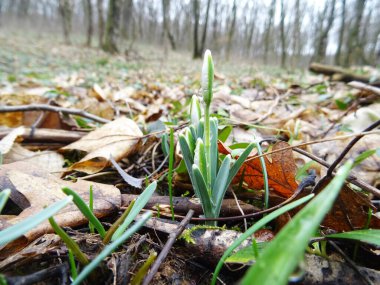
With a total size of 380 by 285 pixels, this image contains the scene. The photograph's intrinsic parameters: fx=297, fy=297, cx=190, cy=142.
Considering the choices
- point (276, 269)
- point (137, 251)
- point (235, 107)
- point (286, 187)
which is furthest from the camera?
point (235, 107)

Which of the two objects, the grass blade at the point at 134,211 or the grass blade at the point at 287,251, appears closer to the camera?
the grass blade at the point at 287,251

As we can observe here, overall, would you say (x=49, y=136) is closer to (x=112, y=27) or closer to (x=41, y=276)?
(x=41, y=276)

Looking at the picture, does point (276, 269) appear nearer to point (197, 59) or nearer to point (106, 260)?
point (106, 260)

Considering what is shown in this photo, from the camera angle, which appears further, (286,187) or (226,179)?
(286,187)

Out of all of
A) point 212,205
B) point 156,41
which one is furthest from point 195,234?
point 156,41

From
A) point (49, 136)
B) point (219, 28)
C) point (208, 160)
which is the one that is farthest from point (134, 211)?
point (219, 28)

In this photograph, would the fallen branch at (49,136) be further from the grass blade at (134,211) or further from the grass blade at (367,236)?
the grass blade at (367,236)

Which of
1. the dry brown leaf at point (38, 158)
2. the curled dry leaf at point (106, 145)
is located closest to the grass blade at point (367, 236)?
the curled dry leaf at point (106, 145)
